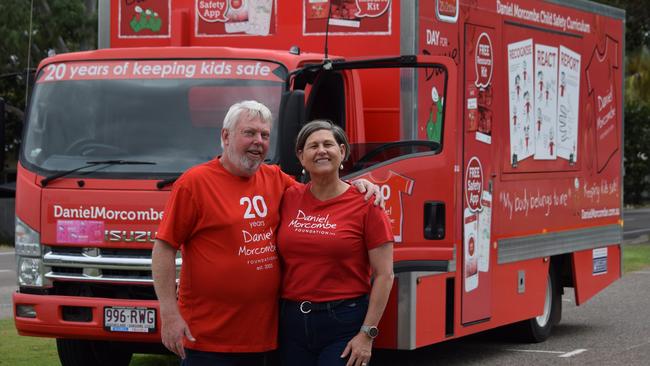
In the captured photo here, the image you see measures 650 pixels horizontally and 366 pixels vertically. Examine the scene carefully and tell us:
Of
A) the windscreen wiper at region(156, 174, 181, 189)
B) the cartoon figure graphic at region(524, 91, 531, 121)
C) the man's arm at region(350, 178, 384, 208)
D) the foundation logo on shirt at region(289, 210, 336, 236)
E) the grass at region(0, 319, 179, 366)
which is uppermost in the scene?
the cartoon figure graphic at region(524, 91, 531, 121)

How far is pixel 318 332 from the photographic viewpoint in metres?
5.60

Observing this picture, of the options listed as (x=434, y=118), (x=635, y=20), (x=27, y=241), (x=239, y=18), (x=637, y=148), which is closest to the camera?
(x=27, y=241)

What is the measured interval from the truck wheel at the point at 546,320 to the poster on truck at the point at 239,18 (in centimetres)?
380

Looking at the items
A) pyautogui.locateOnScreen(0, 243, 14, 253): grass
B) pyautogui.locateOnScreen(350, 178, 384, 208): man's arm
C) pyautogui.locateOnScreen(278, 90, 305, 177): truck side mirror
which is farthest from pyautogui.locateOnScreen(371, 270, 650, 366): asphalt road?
pyautogui.locateOnScreen(0, 243, 14, 253): grass

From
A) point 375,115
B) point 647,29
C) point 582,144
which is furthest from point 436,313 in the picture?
point 647,29

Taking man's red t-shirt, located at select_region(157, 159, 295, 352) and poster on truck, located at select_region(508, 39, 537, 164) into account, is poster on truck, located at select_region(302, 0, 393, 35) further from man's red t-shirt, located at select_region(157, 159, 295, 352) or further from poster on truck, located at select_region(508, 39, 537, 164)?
man's red t-shirt, located at select_region(157, 159, 295, 352)

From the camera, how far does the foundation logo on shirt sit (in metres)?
5.59

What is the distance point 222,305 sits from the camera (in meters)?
5.56

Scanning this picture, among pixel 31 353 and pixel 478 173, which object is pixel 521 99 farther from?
pixel 31 353

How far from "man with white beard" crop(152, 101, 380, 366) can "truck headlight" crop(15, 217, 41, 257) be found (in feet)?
10.2

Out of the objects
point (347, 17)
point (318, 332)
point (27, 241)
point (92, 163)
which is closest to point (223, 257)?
point (318, 332)

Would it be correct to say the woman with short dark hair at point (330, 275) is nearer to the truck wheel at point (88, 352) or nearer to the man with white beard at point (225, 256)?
the man with white beard at point (225, 256)

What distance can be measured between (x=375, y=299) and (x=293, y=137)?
2376 millimetres

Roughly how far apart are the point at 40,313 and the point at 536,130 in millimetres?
4649
